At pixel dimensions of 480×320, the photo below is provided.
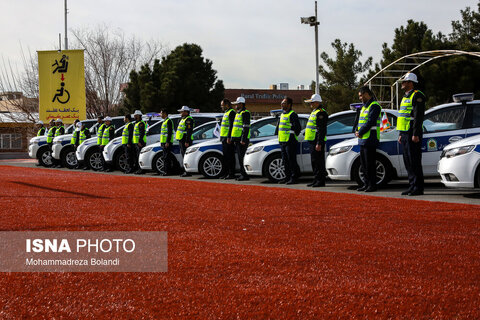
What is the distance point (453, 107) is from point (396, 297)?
25.8ft

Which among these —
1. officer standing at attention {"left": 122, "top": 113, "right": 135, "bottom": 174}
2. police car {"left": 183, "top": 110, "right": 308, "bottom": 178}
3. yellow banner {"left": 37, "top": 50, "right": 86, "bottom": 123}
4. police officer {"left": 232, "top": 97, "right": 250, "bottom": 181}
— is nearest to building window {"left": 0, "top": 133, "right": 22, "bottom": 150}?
yellow banner {"left": 37, "top": 50, "right": 86, "bottom": 123}

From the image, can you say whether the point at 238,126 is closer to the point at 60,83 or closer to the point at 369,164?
the point at 369,164

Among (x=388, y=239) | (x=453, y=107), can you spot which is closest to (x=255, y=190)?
(x=453, y=107)

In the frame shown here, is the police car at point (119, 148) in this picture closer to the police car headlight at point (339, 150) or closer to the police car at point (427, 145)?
the police car headlight at point (339, 150)

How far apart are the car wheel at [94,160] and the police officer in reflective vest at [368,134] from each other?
11558 millimetres

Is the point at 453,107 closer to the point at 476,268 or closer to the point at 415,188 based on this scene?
the point at 415,188

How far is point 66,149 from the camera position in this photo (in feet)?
74.7

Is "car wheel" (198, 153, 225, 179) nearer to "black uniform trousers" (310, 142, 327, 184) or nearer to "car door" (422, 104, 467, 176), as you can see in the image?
"black uniform trousers" (310, 142, 327, 184)

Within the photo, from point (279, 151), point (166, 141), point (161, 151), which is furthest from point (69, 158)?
point (279, 151)

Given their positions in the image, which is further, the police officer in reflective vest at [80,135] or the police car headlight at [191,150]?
the police officer in reflective vest at [80,135]

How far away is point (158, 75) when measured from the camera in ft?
134

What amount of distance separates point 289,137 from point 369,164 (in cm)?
224

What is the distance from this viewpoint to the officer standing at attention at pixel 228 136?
1416 centimetres

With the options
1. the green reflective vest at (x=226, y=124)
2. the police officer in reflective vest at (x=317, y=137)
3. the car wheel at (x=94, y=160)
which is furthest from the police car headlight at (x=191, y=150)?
the car wheel at (x=94, y=160)
